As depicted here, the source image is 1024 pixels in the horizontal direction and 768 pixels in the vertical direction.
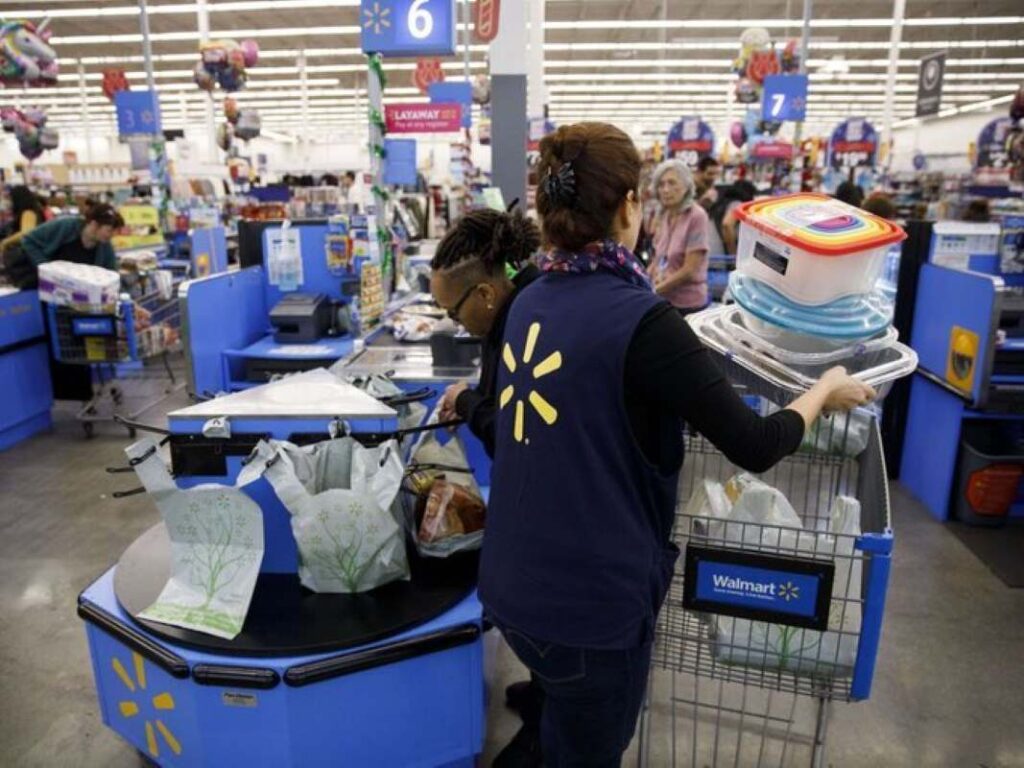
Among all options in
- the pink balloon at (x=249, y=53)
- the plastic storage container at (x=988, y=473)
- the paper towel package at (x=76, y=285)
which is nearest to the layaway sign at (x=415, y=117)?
the paper towel package at (x=76, y=285)

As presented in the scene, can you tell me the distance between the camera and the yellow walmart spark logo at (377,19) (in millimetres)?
3941

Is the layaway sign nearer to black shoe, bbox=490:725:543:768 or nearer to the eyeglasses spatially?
the eyeglasses

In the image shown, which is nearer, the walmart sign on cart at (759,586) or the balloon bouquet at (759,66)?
the walmart sign on cart at (759,586)

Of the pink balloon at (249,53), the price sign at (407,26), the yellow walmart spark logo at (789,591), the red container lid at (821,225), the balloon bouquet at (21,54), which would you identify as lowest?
the yellow walmart spark logo at (789,591)

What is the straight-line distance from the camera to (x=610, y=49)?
19469 mm

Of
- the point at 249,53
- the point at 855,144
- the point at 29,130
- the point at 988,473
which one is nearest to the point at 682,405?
the point at 988,473

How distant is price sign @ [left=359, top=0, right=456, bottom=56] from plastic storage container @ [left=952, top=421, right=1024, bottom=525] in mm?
3300

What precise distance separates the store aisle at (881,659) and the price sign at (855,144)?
311 inches

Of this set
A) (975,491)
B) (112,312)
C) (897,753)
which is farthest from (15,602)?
(975,491)

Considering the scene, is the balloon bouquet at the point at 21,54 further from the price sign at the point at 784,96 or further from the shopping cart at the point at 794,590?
the shopping cart at the point at 794,590

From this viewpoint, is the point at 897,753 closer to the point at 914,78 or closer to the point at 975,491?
the point at 975,491

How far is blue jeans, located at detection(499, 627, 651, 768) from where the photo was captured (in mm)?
1353

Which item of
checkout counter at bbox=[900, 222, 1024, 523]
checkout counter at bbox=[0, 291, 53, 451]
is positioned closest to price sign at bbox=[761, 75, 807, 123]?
checkout counter at bbox=[900, 222, 1024, 523]

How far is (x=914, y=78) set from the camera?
23344 mm
